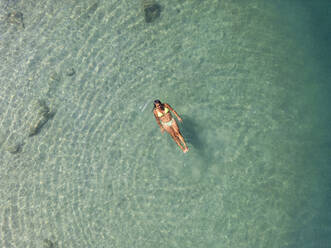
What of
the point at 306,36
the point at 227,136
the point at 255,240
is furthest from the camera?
the point at 306,36

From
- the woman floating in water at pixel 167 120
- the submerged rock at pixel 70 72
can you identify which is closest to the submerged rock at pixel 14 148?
the submerged rock at pixel 70 72

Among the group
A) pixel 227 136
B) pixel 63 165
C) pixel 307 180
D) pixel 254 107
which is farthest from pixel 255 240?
pixel 63 165

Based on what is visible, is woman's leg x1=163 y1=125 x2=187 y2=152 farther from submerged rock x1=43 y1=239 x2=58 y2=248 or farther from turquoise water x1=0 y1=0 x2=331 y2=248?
submerged rock x1=43 y1=239 x2=58 y2=248

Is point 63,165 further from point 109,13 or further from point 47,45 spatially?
point 109,13


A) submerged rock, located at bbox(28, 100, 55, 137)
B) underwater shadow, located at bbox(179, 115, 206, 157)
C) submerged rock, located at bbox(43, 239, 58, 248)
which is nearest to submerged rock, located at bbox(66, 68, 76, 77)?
submerged rock, located at bbox(28, 100, 55, 137)

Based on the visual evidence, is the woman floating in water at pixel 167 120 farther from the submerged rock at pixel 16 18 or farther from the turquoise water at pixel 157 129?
the submerged rock at pixel 16 18

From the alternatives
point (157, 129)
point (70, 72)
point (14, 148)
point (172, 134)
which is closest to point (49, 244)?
point (14, 148)
